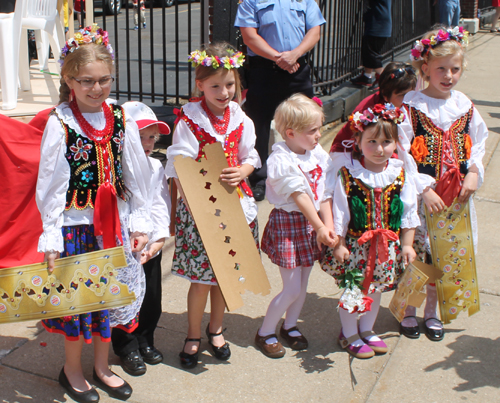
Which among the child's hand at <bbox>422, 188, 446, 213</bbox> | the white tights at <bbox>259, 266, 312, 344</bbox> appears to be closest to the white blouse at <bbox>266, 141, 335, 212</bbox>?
the white tights at <bbox>259, 266, 312, 344</bbox>

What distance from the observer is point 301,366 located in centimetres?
300

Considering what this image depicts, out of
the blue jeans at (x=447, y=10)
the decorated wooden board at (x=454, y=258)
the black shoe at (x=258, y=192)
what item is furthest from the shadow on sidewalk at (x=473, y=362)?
the blue jeans at (x=447, y=10)

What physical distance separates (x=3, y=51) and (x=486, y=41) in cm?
1462

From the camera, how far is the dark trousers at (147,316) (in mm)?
2926

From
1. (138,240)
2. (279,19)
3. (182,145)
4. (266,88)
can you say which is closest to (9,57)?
(266,88)

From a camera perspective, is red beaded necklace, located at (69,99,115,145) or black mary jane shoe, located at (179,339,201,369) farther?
black mary jane shoe, located at (179,339,201,369)

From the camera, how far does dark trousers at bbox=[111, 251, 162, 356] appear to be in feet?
9.60

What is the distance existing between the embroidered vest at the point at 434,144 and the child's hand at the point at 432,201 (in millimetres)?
115

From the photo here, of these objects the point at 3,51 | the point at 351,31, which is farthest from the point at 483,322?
the point at 351,31

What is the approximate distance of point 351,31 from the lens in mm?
7582

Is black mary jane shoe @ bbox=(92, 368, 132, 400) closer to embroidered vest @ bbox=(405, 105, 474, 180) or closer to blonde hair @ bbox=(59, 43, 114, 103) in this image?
blonde hair @ bbox=(59, 43, 114, 103)

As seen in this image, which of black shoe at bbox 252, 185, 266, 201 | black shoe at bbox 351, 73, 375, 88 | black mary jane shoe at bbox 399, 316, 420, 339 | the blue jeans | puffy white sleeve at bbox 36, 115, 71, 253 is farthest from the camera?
the blue jeans

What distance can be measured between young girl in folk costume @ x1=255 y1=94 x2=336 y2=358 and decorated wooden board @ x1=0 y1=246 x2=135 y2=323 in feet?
2.87

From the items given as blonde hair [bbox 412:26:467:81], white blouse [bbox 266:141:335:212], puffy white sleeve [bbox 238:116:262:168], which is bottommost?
white blouse [bbox 266:141:335:212]
